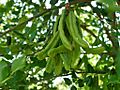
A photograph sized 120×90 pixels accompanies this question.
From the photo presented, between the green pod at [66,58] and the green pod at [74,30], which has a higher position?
the green pod at [74,30]

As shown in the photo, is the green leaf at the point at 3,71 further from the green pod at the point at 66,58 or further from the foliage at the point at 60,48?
the green pod at the point at 66,58

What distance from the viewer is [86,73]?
1.88 meters

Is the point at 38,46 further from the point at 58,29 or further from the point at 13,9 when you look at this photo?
the point at 58,29

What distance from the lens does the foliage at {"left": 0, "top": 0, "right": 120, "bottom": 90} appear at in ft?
3.26

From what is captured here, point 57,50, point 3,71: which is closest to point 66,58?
point 57,50

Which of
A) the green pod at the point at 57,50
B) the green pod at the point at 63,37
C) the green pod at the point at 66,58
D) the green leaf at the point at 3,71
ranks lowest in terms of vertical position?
the green leaf at the point at 3,71

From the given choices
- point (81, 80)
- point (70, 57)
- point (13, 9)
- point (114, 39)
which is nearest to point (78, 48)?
point (70, 57)

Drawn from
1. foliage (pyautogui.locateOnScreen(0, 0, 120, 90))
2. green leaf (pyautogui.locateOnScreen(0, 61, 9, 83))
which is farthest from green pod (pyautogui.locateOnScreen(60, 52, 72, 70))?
green leaf (pyautogui.locateOnScreen(0, 61, 9, 83))

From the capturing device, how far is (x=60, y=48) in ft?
3.18

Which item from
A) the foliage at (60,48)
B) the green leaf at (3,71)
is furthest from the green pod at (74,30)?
the green leaf at (3,71)

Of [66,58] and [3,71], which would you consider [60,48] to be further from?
[3,71]

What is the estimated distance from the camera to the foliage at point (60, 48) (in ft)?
3.26

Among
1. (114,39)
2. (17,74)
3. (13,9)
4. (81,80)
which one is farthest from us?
(13,9)

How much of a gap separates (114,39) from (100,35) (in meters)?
0.14
